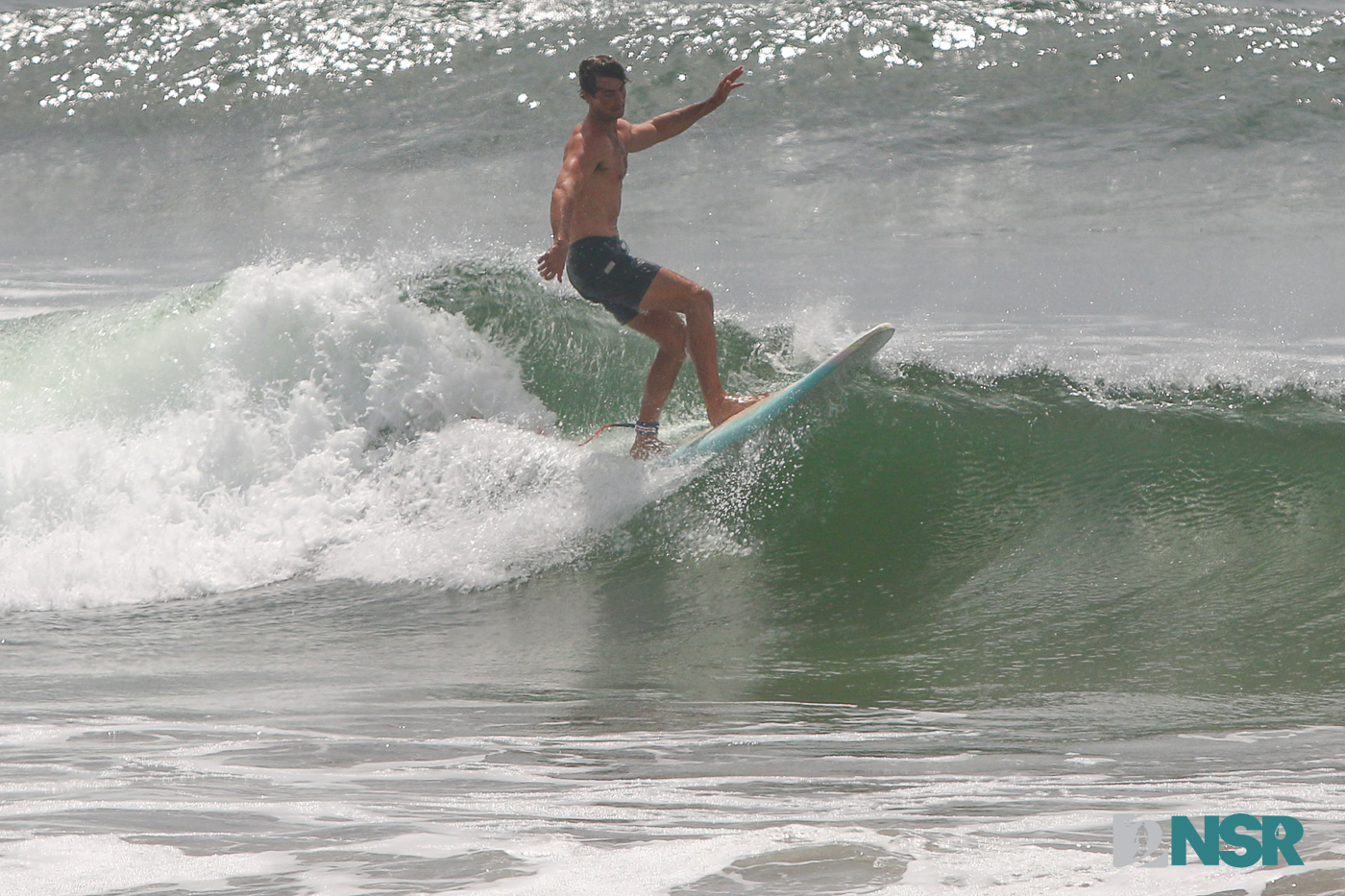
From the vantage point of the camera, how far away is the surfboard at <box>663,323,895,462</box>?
5543 mm

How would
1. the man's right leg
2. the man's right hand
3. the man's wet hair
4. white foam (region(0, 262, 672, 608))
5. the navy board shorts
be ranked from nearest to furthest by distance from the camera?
the man's right hand
the man's wet hair
the navy board shorts
the man's right leg
white foam (region(0, 262, 672, 608))

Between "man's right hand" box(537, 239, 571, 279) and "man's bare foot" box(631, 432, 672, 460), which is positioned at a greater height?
"man's right hand" box(537, 239, 571, 279)

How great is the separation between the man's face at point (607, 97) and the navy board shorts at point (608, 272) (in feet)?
1.62

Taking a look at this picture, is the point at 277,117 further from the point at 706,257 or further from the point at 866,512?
the point at 866,512

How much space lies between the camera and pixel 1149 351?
976 centimetres

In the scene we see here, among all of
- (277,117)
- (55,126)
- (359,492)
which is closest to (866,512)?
(359,492)

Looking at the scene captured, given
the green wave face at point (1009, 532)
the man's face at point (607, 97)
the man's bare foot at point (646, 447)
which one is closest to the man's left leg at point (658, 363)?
the man's bare foot at point (646, 447)

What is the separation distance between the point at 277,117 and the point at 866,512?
62.3ft

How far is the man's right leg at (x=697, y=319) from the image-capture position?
5254mm

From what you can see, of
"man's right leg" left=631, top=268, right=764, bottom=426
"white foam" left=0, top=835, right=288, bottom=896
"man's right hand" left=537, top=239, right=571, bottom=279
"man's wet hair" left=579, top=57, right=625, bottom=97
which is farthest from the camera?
"man's right leg" left=631, top=268, right=764, bottom=426

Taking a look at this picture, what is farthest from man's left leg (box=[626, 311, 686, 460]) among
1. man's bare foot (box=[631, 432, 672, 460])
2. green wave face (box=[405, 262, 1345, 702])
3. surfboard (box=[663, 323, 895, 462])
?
green wave face (box=[405, 262, 1345, 702])

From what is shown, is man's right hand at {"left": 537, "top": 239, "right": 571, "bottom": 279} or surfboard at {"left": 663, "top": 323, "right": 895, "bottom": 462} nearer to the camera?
man's right hand at {"left": 537, "top": 239, "right": 571, "bottom": 279}

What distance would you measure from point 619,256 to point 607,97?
62 centimetres

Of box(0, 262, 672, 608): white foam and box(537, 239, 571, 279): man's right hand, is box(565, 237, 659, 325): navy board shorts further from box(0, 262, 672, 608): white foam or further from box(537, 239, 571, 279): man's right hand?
box(0, 262, 672, 608): white foam
